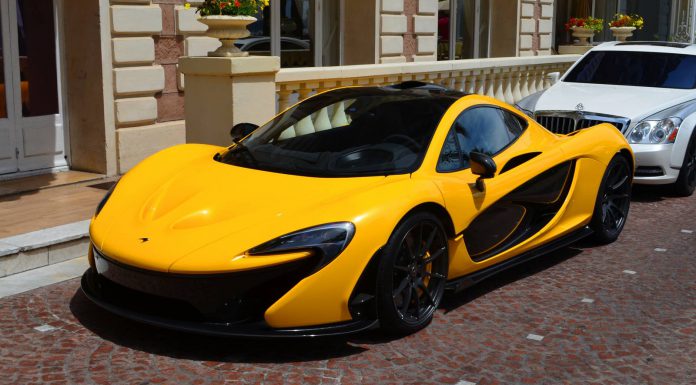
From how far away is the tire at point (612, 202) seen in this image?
776cm

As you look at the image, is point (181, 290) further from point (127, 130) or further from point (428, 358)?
point (127, 130)

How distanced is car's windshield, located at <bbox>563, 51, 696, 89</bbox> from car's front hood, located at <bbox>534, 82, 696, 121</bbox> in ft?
0.73

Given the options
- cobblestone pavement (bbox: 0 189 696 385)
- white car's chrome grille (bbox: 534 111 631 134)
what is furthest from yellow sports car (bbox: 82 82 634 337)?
white car's chrome grille (bbox: 534 111 631 134)

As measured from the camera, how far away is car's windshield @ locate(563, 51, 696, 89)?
11.3 metres

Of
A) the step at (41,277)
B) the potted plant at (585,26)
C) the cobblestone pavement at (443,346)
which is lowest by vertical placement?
the cobblestone pavement at (443,346)

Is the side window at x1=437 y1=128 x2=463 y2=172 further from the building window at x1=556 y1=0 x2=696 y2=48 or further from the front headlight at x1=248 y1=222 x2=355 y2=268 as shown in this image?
the building window at x1=556 y1=0 x2=696 y2=48

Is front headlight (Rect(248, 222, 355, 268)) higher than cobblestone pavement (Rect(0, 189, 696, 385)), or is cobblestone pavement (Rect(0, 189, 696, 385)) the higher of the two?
front headlight (Rect(248, 222, 355, 268))

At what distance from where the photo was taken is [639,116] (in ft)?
33.2

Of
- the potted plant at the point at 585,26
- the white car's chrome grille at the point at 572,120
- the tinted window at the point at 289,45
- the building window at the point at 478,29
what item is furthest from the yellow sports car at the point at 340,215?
the potted plant at the point at 585,26

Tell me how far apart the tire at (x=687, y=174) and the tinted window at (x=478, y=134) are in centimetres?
388

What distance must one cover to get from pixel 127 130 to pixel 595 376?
738 cm

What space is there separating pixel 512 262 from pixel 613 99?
15.5ft

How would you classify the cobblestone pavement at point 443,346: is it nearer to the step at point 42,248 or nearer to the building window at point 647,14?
the step at point 42,248

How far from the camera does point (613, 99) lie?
34.9 ft
